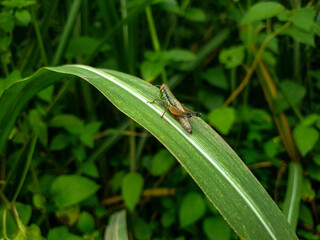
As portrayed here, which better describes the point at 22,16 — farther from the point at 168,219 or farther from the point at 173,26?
the point at 168,219

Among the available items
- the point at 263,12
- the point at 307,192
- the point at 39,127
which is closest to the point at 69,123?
the point at 39,127

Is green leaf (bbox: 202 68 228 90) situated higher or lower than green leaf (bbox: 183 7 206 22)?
lower

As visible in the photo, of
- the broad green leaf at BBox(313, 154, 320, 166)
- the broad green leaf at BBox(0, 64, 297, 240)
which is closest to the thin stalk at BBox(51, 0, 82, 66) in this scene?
the broad green leaf at BBox(0, 64, 297, 240)

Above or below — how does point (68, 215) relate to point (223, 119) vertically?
below

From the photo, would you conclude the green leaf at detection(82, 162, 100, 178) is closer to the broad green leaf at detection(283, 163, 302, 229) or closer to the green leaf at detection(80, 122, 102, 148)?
the green leaf at detection(80, 122, 102, 148)

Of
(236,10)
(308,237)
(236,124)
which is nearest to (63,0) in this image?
(236,10)
